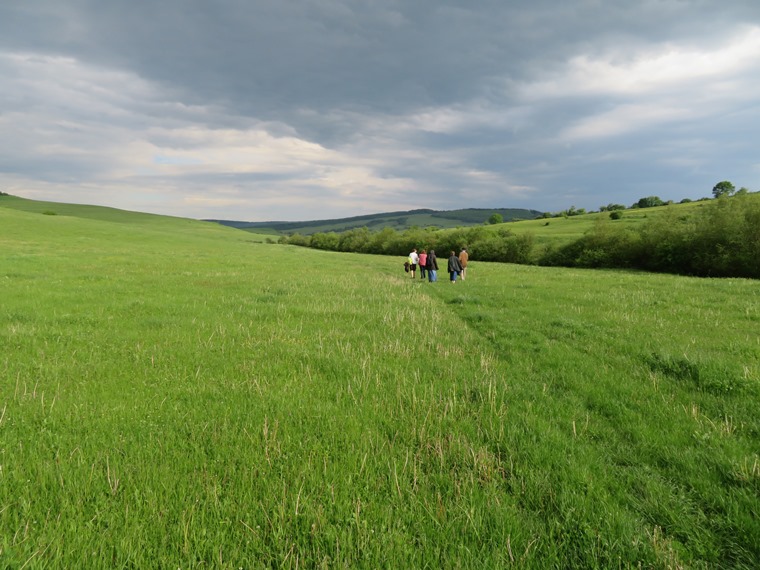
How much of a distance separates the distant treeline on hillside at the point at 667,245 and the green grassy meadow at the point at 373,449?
1662 inches

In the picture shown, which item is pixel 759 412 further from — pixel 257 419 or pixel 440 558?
pixel 257 419

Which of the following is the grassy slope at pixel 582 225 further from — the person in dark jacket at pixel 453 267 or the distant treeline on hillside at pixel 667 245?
the person in dark jacket at pixel 453 267

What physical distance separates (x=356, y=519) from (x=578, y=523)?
2.00m

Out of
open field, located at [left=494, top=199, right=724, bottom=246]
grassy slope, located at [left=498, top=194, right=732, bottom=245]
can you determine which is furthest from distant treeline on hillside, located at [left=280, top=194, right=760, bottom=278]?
grassy slope, located at [left=498, top=194, right=732, bottom=245]

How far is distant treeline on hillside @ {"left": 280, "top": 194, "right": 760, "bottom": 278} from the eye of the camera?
38.4 meters

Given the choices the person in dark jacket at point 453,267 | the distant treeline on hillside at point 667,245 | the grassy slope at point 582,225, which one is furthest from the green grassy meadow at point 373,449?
the grassy slope at point 582,225

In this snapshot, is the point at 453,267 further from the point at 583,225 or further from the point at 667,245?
the point at 583,225

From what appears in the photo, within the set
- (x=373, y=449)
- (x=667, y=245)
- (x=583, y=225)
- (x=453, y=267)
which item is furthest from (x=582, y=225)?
(x=373, y=449)

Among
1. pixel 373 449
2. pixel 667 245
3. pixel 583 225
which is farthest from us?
pixel 583 225

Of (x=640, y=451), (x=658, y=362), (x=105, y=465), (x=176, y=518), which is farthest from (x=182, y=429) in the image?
(x=658, y=362)

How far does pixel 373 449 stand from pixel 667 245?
5633cm

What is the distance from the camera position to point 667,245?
4544 cm

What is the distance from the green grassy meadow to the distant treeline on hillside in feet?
139

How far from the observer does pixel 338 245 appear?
125062 mm
